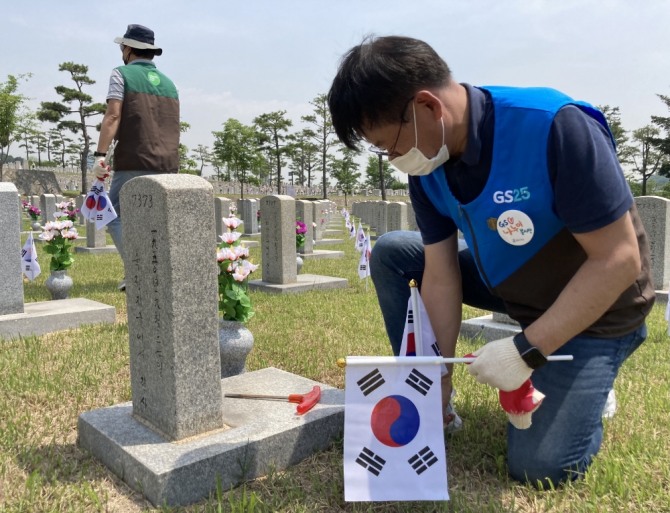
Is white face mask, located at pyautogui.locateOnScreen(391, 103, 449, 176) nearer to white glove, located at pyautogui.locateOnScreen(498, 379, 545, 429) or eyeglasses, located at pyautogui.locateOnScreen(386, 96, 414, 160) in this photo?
eyeglasses, located at pyautogui.locateOnScreen(386, 96, 414, 160)

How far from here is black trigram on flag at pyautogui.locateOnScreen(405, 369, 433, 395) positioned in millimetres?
1891

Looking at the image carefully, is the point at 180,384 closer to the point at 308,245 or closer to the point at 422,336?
the point at 422,336

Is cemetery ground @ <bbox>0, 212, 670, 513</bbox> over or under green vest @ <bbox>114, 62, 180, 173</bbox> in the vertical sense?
under

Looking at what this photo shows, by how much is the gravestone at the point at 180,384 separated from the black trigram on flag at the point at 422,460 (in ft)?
1.98

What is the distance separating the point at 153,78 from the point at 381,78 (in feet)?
13.1

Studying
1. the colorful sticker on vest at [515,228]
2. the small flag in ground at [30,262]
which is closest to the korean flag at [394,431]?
the colorful sticker on vest at [515,228]

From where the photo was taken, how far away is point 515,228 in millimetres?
1909

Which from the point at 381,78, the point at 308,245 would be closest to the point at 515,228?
the point at 381,78

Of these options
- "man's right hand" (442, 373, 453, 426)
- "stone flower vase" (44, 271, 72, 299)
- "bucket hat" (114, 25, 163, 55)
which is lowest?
"man's right hand" (442, 373, 453, 426)

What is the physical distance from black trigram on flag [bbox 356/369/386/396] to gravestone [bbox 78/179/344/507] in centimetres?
55

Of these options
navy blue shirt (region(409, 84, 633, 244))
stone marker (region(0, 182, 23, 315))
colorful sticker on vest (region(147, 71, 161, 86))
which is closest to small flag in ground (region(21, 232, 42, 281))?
stone marker (region(0, 182, 23, 315))

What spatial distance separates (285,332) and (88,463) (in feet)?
7.28

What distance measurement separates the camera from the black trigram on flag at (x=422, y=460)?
185 cm

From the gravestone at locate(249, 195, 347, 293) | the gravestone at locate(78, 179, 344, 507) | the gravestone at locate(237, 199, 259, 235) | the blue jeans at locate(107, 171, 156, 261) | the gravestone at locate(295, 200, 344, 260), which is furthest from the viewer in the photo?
the gravestone at locate(237, 199, 259, 235)
